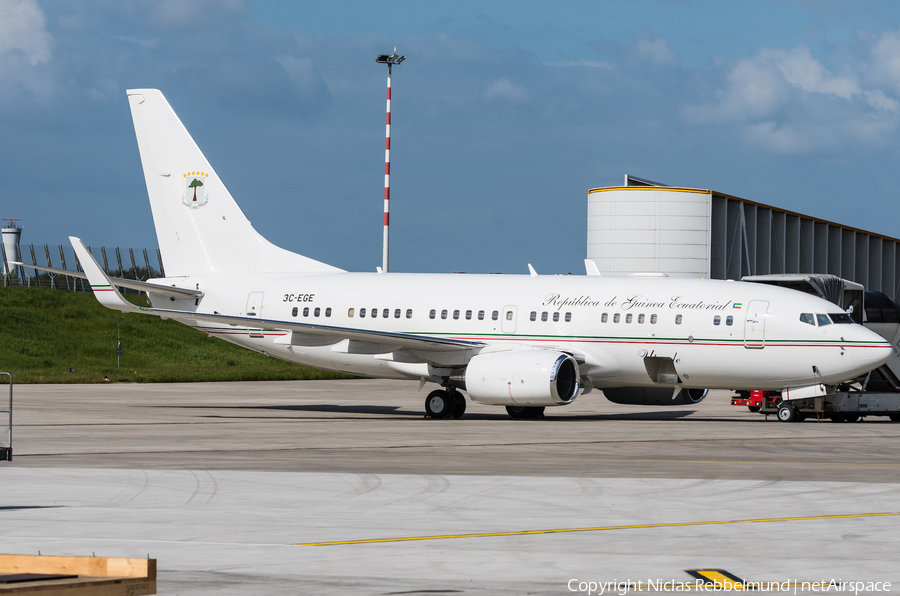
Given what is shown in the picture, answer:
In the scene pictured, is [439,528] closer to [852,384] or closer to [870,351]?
[870,351]

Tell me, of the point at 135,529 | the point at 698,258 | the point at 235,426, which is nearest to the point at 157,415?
the point at 235,426

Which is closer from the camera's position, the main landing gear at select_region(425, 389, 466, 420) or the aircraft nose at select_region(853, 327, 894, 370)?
the aircraft nose at select_region(853, 327, 894, 370)

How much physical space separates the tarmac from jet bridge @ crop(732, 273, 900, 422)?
142 inches

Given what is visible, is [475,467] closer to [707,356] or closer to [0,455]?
[0,455]

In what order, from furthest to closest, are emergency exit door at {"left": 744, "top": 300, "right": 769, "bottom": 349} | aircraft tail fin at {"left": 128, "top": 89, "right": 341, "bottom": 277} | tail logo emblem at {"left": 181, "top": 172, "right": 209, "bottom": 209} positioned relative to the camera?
tail logo emblem at {"left": 181, "top": 172, "right": 209, "bottom": 209}, aircraft tail fin at {"left": 128, "top": 89, "right": 341, "bottom": 277}, emergency exit door at {"left": 744, "top": 300, "right": 769, "bottom": 349}

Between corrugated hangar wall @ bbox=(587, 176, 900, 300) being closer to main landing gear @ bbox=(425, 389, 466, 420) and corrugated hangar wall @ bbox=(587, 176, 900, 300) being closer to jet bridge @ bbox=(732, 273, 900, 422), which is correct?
jet bridge @ bbox=(732, 273, 900, 422)

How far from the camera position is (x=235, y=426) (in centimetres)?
2536

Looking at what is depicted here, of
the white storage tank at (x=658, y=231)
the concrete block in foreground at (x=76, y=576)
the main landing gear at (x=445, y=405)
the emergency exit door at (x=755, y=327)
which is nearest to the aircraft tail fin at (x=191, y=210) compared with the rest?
the main landing gear at (x=445, y=405)

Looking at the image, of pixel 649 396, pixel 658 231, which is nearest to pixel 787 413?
pixel 649 396

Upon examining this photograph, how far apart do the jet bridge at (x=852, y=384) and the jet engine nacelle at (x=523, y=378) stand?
18.8 ft

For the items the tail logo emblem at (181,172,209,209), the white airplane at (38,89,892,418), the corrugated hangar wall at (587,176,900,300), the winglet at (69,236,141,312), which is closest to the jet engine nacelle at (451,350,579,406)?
the white airplane at (38,89,892,418)

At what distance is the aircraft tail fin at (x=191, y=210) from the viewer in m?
33.8

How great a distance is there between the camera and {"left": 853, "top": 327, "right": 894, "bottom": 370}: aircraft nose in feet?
85.9

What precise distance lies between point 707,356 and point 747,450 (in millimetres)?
7425
